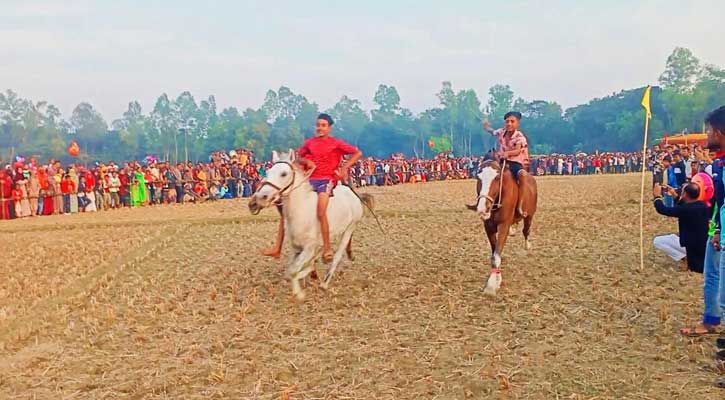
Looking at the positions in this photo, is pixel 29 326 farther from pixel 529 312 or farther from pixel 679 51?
pixel 679 51

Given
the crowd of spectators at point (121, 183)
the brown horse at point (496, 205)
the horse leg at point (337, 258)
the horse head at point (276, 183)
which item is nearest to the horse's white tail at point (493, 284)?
the brown horse at point (496, 205)

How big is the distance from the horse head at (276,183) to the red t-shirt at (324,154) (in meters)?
0.54

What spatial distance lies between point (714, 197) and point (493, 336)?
98.0 inches

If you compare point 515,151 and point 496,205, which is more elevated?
point 515,151

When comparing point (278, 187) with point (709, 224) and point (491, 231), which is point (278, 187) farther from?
point (709, 224)

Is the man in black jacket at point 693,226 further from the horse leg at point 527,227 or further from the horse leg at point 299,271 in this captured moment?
the horse leg at point 299,271

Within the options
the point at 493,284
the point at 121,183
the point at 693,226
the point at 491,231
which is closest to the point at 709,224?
the point at 693,226

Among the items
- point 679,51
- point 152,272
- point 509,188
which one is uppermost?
point 679,51

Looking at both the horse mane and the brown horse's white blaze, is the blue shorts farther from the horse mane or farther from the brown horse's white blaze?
the horse mane

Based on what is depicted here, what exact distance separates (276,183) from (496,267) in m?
3.11

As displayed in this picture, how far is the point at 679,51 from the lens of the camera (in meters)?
101

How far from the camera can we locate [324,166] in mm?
8992

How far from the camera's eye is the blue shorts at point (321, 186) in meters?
8.82

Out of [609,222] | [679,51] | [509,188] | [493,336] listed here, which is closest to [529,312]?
[493,336]
